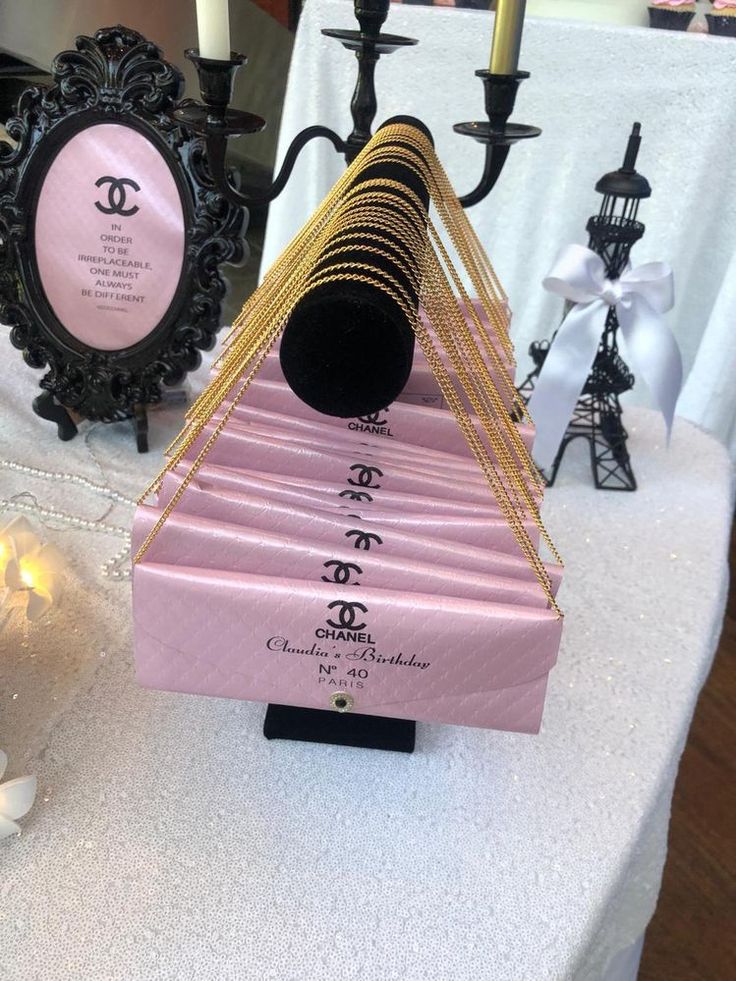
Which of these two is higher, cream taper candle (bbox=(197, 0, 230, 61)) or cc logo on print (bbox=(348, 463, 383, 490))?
cream taper candle (bbox=(197, 0, 230, 61))

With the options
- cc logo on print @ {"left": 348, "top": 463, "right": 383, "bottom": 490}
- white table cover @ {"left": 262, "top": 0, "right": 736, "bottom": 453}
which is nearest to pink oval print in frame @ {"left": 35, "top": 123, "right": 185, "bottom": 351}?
cc logo on print @ {"left": 348, "top": 463, "right": 383, "bottom": 490}

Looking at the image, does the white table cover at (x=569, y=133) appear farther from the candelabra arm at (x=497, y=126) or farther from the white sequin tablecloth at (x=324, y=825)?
the white sequin tablecloth at (x=324, y=825)

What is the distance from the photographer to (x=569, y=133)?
136cm

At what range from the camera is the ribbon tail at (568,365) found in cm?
79

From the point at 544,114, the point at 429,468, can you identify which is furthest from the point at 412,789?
the point at 544,114

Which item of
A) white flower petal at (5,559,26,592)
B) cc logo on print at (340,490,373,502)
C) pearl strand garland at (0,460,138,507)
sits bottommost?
pearl strand garland at (0,460,138,507)

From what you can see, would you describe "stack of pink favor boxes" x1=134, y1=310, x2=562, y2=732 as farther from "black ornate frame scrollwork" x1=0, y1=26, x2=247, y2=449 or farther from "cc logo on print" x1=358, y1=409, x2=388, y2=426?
"black ornate frame scrollwork" x1=0, y1=26, x2=247, y2=449

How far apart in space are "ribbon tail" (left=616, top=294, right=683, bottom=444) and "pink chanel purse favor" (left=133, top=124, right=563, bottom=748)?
35 cm

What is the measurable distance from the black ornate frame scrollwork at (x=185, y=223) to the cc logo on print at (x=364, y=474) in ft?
1.05

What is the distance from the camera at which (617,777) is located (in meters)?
0.53

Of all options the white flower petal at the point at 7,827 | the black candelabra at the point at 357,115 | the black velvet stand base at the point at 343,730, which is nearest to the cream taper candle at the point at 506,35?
the black candelabra at the point at 357,115

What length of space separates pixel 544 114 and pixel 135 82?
2.90 feet

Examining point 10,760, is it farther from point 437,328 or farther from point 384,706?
point 437,328

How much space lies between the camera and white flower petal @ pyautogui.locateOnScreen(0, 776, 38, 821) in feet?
1.44
